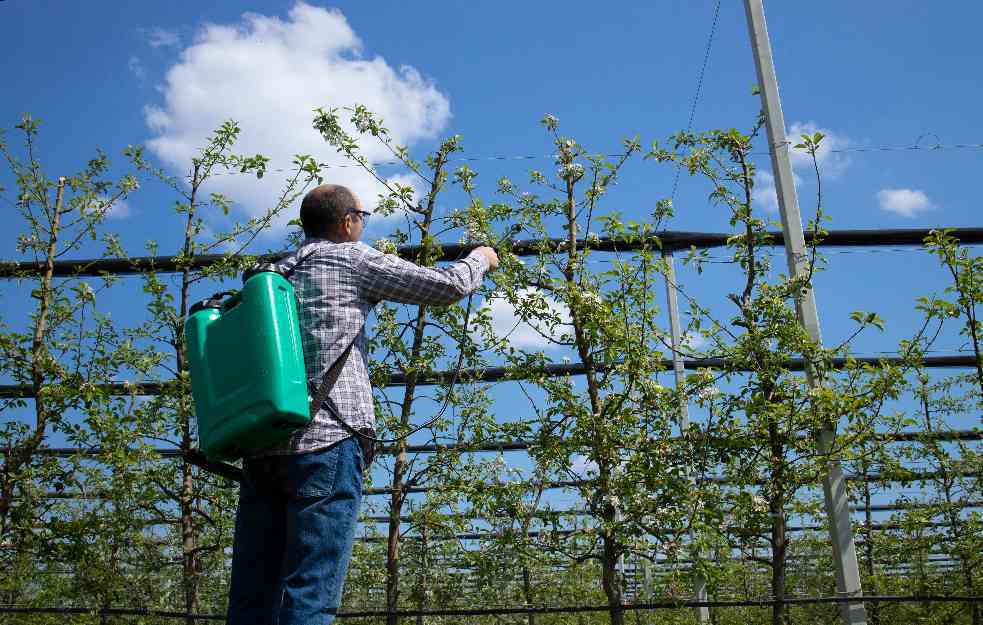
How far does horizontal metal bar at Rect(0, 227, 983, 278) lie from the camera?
15.3 ft

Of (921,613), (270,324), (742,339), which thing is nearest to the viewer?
(270,324)

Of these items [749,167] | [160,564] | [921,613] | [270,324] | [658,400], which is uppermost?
[749,167]

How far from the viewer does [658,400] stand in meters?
4.01

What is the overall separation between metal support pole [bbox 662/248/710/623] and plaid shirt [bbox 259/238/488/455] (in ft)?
7.61

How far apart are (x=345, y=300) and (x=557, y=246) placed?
2.80m

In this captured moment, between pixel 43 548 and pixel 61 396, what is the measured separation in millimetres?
827

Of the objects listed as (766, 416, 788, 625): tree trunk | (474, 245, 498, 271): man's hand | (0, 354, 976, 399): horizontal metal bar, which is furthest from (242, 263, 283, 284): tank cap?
(766, 416, 788, 625): tree trunk

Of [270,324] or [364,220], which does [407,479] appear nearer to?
[364,220]

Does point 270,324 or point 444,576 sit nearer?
point 270,324

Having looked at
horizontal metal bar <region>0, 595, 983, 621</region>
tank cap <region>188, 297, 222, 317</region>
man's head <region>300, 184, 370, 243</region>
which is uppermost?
man's head <region>300, 184, 370, 243</region>

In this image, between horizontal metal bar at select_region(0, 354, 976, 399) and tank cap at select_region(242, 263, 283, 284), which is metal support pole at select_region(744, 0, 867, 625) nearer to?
horizontal metal bar at select_region(0, 354, 976, 399)

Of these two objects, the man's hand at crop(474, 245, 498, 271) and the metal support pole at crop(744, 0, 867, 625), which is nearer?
the man's hand at crop(474, 245, 498, 271)

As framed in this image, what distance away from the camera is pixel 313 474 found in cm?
176

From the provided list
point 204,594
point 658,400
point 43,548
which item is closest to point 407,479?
point 658,400
